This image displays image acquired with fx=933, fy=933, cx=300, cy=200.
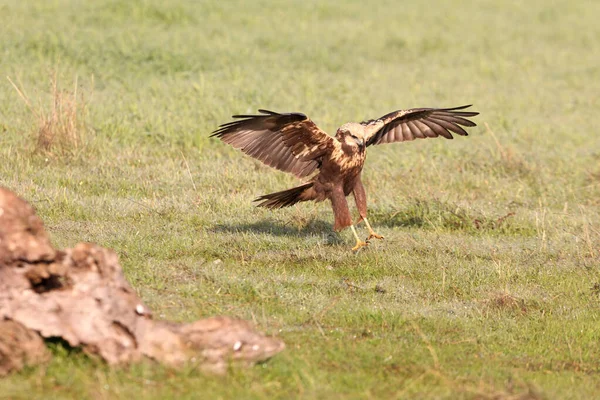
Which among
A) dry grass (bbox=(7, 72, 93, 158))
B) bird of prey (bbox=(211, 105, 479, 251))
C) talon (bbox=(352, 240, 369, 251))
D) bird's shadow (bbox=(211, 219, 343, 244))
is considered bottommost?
bird's shadow (bbox=(211, 219, 343, 244))

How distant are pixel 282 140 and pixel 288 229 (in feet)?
3.65

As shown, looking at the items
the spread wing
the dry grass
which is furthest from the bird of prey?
the dry grass

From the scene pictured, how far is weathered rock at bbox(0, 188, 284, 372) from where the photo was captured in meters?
4.79

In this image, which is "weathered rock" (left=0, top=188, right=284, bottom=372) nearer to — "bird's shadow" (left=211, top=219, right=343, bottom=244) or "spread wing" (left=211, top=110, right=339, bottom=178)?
"spread wing" (left=211, top=110, right=339, bottom=178)

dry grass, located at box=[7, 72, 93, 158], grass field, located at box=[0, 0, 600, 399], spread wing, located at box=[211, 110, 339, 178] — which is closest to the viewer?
grass field, located at box=[0, 0, 600, 399]

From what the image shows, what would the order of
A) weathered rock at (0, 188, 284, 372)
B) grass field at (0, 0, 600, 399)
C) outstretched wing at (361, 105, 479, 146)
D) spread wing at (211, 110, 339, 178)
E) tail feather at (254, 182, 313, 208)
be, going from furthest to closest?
outstretched wing at (361, 105, 479, 146)
tail feather at (254, 182, 313, 208)
spread wing at (211, 110, 339, 178)
grass field at (0, 0, 600, 399)
weathered rock at (0, 188, 284, 372)

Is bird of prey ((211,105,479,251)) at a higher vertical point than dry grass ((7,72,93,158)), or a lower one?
higher

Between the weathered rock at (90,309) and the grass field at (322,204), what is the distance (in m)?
0.12

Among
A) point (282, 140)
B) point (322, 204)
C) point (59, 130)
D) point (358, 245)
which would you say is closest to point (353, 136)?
point (282, 140)

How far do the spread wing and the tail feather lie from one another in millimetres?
211

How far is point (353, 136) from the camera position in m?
8.02

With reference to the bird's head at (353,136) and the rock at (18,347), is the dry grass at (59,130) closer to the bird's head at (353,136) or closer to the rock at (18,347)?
the bird's head at (353,136)

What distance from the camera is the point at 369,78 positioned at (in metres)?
16.0

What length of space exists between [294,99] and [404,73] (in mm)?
3609
